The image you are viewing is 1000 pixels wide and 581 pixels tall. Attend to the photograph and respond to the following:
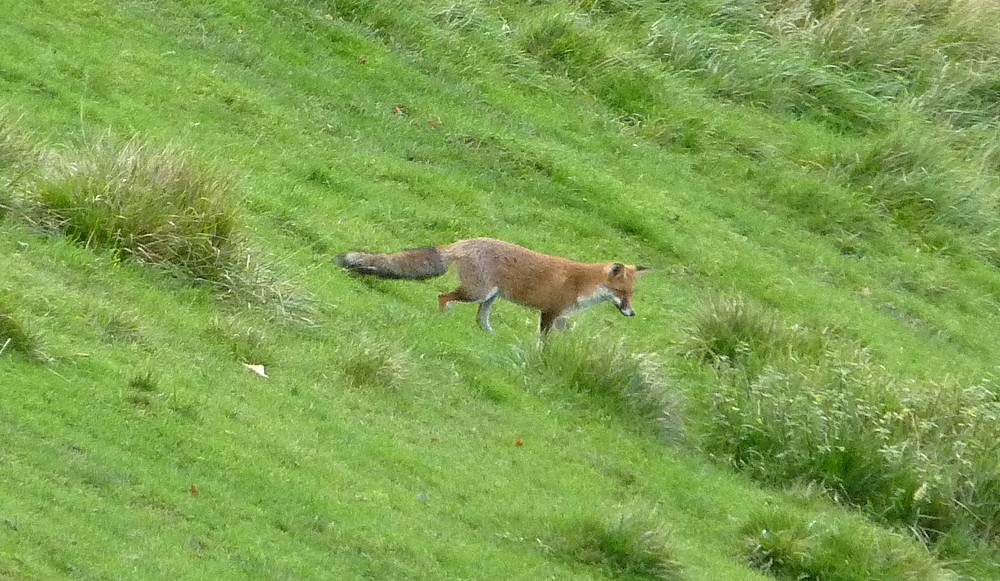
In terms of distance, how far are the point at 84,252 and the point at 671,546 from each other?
13.8 ft

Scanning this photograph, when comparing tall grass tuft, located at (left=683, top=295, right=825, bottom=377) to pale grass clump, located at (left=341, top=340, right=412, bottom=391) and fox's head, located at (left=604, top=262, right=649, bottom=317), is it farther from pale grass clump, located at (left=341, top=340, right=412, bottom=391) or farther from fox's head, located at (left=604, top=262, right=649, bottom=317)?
pale grass clump, located at (left=341, top=340, right=412, bottom=391)

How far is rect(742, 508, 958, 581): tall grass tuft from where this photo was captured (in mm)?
10609

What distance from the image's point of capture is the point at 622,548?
9.35m

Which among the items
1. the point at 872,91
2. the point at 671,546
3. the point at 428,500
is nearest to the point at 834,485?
the point at 671,546

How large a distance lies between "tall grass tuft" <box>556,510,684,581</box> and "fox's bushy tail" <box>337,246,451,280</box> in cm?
393

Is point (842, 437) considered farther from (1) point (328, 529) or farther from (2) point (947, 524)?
(1) point (328, 529)

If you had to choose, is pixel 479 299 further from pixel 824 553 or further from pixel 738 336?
pixel 824 553

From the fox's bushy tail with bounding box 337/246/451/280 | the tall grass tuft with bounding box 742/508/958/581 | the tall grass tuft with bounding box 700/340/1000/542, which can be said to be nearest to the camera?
the tall grass tuft with bounding box 742/508/958/581

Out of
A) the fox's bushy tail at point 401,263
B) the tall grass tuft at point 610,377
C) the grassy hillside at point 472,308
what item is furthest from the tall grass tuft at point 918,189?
the fox's bushy tail at point 401,263

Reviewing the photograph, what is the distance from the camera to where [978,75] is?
24.4 metres

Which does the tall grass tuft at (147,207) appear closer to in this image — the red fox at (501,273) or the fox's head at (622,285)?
the red fox at (501,273)

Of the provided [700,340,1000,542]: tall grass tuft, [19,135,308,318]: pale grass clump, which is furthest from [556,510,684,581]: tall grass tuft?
[700,340,1000,542]: tall grass tuft

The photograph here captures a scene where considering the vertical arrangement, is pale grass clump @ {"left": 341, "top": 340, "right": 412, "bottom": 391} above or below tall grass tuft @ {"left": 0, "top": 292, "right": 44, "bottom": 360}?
below

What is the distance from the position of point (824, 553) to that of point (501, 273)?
3.62m
